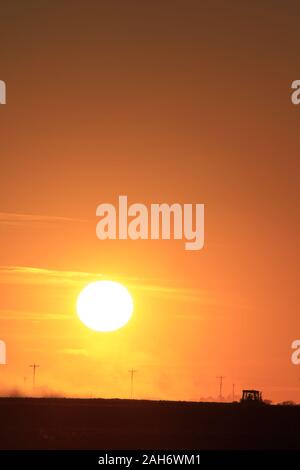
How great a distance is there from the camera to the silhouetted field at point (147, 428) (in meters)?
127

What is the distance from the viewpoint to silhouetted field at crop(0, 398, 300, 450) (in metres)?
127

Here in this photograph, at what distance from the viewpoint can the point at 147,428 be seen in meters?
151

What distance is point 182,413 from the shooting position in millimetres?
186750

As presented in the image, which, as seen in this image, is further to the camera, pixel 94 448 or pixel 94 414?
pixel 94 414
